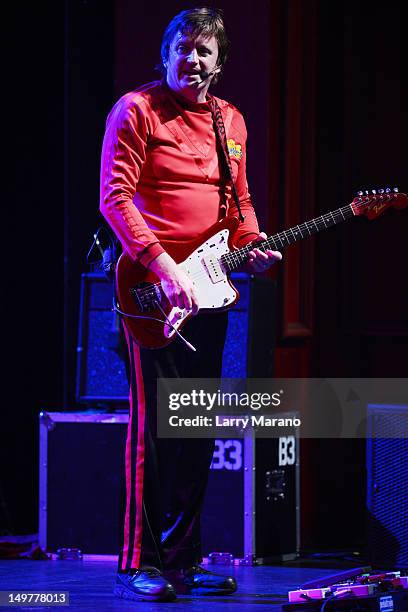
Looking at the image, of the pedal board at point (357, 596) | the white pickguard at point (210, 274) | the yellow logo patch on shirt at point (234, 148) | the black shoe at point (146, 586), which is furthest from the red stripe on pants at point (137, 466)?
the yellow logo patch on shirt at point (234, 148)

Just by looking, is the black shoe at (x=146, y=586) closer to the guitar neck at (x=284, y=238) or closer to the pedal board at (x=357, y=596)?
the pedal board at (x=357, y=596)

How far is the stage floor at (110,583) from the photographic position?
122 inches

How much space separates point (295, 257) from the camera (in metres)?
4.67

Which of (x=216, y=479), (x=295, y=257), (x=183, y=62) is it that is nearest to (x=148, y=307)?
(x=183, y=62)

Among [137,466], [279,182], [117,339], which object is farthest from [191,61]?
[279,182]

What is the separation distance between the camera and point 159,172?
323 cm

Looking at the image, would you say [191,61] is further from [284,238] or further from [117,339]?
[117,339]

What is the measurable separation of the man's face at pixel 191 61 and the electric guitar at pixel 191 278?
17.1 inches

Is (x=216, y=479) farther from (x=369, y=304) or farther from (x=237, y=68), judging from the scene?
(x=237, y=68)

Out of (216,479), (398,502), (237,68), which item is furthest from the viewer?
(237,68)

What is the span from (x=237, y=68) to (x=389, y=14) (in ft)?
2.40

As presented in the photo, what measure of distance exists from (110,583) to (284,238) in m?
1.30

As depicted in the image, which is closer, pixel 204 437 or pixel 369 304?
pixel 204 437

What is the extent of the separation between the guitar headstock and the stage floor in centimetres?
128
